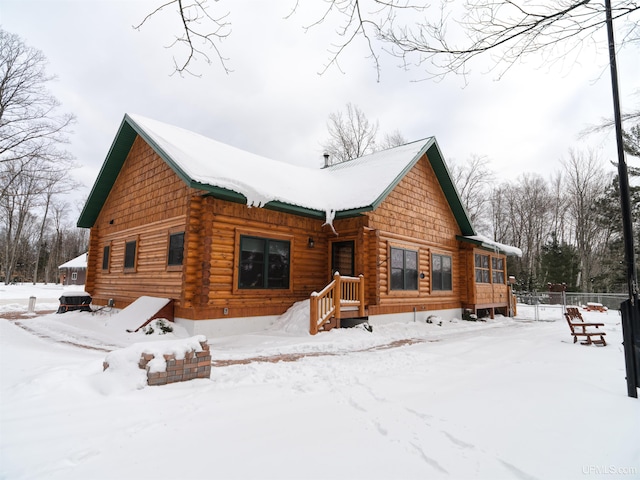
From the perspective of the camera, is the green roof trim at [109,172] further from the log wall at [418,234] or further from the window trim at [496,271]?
the window trim at [496,271]

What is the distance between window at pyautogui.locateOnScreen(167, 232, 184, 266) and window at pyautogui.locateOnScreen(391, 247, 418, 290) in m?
6.56

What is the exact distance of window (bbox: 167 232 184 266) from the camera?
936cm

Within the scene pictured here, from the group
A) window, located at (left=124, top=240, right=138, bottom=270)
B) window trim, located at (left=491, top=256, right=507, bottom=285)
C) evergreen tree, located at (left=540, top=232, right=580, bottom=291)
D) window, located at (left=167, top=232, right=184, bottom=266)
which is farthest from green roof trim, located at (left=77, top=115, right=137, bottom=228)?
evergreen tree, located at (left=540, top=232, right=580, bottom=291)

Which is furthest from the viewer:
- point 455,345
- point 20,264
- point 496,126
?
point 20,264

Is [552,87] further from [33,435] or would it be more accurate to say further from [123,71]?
[33,435]

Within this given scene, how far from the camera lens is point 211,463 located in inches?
105

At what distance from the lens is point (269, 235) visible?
400 inches

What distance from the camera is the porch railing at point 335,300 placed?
908cm

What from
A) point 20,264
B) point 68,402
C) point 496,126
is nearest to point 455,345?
point 496,126

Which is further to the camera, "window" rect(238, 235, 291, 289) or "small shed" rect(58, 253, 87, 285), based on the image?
"small shed" rect(58, 253, 87, 285)

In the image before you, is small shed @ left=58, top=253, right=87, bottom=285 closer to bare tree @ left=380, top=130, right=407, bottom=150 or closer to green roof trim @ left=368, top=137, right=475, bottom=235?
bare tree @ left=380, top=130, right=407, bottom=150

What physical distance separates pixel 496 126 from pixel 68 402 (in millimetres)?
6248

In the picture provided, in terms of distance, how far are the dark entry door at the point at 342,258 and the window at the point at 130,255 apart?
6358mm

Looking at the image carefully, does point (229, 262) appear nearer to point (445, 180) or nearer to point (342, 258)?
point (342, 258)
